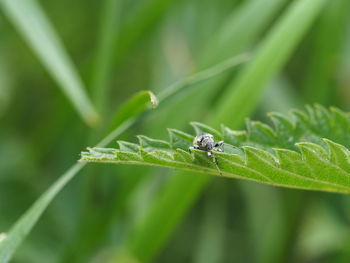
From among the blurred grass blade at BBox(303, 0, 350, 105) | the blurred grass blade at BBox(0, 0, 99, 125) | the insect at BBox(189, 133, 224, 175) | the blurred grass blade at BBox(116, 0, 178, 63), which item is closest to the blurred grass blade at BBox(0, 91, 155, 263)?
the insect at BBox(189, 133, 224, 175)

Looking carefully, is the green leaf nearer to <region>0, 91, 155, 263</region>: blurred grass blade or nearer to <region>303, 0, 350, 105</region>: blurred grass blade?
<region>0, 91, 155, 263</region>: blurred grass blade

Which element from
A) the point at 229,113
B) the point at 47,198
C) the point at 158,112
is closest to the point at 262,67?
the point at 229,113

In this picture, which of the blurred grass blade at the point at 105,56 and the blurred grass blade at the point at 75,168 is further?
the blurred grass blade at the point at 105,56

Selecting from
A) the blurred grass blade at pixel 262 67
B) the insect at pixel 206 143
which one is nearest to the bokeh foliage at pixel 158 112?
the blurred grass blade at pixel 262 67

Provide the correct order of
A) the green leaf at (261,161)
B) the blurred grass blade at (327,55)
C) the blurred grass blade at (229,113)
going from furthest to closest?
the blurred grass blade at (327,55)
the blurred grass blade at (229,113)
the green leaf at (261,161)

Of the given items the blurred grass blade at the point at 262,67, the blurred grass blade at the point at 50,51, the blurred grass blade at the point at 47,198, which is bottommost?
the blurred grass blade at the point at 47,198

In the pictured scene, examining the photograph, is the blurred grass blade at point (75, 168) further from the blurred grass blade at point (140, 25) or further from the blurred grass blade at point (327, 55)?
the blurred grass blade at point (327, 55)

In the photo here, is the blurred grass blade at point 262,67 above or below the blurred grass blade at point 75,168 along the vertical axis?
above
